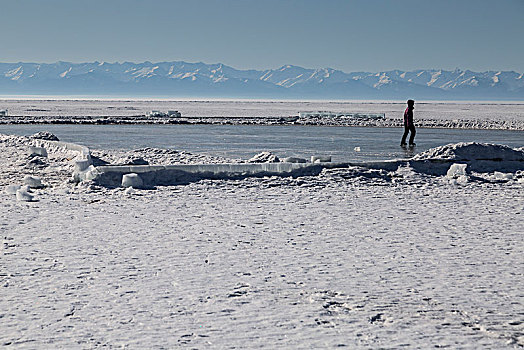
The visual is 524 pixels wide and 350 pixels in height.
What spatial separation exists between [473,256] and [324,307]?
82.1 inches

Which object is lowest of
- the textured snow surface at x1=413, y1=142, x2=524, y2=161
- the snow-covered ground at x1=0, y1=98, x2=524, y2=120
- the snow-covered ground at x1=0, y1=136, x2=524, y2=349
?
the snow-covered ground at x1=0, y1=136, x2=524, y2=349

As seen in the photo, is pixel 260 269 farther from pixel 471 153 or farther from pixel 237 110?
pixel 237 110

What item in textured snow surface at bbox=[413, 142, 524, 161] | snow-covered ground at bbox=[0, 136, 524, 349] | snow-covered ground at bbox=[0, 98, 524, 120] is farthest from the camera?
snow-covered ground at bbox=[0, 98, 524, 120]

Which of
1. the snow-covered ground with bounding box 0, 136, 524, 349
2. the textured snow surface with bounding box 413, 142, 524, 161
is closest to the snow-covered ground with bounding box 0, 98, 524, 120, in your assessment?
the textured snow surface with bounding box 413, 142, 524, 161

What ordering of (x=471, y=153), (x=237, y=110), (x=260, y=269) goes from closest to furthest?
1. (x=260, y=269)
2. (x=471, y=153)
3. (x=237, y=110)

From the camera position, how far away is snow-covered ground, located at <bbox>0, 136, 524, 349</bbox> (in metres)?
3.98

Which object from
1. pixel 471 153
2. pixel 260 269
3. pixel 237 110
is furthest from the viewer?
pixel 237 110

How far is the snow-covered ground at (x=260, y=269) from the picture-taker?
3982 millimetres

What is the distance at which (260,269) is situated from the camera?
17.6 ft

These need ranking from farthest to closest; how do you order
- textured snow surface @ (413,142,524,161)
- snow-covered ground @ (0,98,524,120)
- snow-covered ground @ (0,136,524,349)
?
snow-covered ground @ (0,98,524,120), textured snow surface @ (413,142,524,161), snow-covered ground @ (0,136,524,349)

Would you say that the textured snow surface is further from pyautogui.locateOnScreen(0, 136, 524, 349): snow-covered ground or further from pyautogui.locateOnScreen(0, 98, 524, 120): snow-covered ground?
pyautogui.locateOnScreen(0, 98, 524, 120): snow-covered ground

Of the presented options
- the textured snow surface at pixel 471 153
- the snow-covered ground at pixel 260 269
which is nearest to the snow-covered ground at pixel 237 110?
the textured snow surface at pixel 471 153

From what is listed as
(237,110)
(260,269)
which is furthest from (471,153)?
(237,110)

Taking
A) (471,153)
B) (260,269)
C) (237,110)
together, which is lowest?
(260,269)
